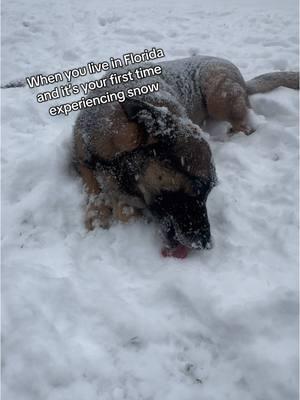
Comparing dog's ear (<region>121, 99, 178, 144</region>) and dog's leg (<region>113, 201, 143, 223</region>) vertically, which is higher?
dog's ear (<region>121, 99, 178, 144</region>)

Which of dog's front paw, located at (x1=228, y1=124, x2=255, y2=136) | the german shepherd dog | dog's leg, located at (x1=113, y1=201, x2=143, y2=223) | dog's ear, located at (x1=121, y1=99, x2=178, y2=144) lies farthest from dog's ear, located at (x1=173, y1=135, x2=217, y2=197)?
dog's front paw, located at (x1=228, y1=124, x2=255, y2=136)

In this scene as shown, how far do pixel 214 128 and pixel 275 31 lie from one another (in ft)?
15.7

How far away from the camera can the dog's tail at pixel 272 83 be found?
5.80 m

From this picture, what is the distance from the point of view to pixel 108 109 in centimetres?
361

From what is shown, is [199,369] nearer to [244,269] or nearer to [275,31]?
[244,269]

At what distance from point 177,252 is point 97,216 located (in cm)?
91

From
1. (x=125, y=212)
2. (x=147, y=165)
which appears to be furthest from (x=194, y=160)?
(x=125, y=212)

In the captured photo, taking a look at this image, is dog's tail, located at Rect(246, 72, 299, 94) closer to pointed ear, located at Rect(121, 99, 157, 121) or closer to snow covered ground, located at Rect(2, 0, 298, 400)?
snow covered ground, located at Rect(2, 0, 298, 400)

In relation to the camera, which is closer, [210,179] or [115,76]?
[210,179]

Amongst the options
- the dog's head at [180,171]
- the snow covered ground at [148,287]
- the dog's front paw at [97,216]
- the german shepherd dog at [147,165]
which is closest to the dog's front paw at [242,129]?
the snow covered ground at [148,287]

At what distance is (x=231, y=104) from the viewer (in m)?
5.27

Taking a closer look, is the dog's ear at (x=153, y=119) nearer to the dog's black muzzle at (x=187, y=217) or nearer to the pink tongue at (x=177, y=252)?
the dog's black muzzle at (x=187, y=217)

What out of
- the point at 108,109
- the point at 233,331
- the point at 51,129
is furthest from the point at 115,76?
the point at 233,331

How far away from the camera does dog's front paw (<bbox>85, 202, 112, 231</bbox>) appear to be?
367cm
